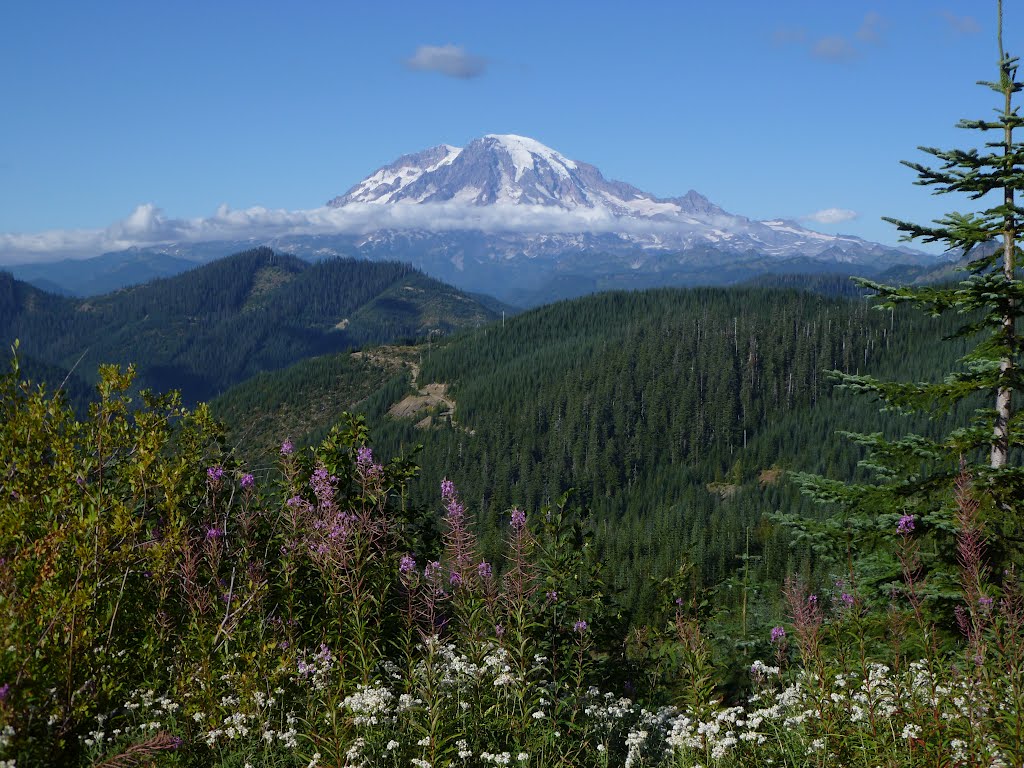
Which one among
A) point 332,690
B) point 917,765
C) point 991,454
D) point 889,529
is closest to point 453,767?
point 332,690

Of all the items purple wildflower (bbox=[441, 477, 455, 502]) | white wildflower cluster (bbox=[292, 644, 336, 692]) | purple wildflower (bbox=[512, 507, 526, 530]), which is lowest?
white wildflower cluster (bbox=[292, 644, 336, 692])

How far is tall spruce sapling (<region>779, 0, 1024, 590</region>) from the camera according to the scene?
10289 millimetres

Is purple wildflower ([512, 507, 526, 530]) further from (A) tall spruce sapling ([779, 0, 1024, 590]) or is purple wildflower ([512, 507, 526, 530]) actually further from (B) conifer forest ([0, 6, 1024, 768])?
(A) tall spruce sapling ([779, 0, 1024, 590])

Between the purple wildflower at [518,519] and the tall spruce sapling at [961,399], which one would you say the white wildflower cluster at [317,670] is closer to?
the purple wildflower at [518,519]

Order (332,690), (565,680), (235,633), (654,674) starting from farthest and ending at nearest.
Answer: (654,674) → (565,680) → (235,633) → (332,690)

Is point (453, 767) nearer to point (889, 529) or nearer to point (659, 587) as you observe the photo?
point (659, 587)

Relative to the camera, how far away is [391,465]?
10.1 m

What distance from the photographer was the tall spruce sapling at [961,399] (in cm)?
1029

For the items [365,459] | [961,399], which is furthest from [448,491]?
[961,399]

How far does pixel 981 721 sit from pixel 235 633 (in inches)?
245

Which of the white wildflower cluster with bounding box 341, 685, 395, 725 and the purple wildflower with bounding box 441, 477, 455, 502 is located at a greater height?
the purple wildflower with bounding box 441, 477, 455, 502

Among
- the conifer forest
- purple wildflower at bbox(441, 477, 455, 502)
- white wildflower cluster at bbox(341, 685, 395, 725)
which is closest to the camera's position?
the conifer forest

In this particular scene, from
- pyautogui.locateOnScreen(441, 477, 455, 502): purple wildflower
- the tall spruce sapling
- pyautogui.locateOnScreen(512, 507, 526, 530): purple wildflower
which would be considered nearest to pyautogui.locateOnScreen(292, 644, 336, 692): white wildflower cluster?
pyautogui.locateOnScreen(441, 477, 455, 502): purple wildflower

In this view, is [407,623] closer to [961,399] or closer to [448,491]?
[448,491]
